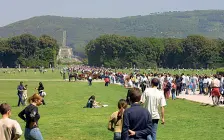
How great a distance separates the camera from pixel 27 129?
11477mm

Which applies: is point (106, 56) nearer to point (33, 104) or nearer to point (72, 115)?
point (72, 115)

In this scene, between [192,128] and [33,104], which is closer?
[33,104]

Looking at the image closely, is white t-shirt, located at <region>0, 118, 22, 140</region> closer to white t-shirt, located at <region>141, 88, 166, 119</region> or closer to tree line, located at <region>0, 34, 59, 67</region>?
white t-shirt, located at <region>141, 88, 166, 119</region>

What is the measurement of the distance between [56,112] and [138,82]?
24.0 metres

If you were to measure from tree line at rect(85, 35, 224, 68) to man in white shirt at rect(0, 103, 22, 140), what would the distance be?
157715 mm

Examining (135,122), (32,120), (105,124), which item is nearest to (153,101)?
A: (32,120)

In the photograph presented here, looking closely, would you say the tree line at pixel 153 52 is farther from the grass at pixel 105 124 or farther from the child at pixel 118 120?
the child at pixel 118 120

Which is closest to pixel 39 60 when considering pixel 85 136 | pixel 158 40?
pixel 158 40

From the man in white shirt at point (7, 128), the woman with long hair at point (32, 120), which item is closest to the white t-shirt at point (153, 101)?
the woman with long hair at point (32, 120)

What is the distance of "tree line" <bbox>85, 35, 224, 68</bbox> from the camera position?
16825 centimetres

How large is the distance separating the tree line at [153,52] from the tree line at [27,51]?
19527mm

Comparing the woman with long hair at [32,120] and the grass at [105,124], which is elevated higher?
the woman with long hair at [32,120]

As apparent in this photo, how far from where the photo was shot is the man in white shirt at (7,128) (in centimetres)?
973

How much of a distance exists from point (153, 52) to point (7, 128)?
174716 mm
